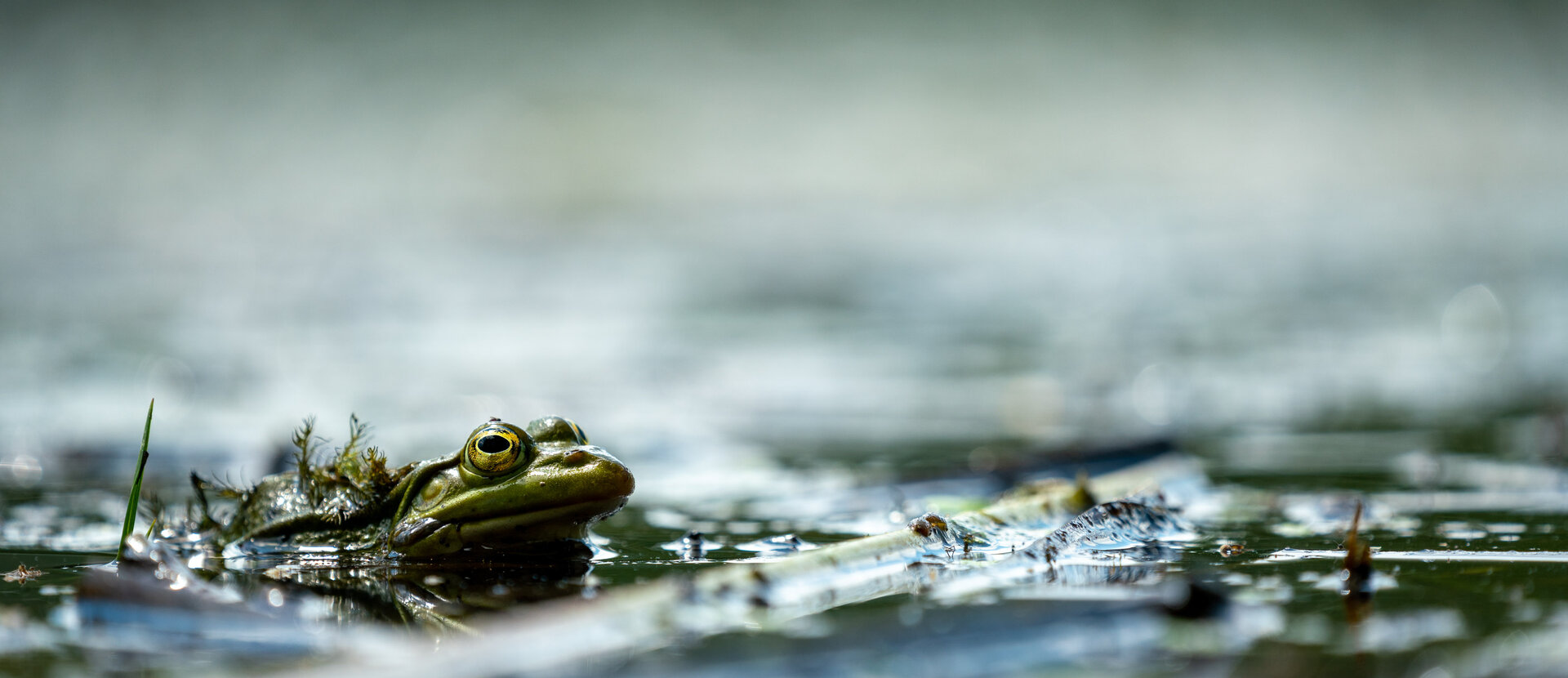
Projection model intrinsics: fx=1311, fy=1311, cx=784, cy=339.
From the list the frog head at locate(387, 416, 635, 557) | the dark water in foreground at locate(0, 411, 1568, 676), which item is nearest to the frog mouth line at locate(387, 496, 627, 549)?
the frog head at locate(387, 416, 635, 557)

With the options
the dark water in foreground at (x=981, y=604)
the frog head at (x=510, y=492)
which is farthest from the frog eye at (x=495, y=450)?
the dark water in foreground at (x=981, y=604)

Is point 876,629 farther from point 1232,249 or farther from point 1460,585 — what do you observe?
point 1232,249

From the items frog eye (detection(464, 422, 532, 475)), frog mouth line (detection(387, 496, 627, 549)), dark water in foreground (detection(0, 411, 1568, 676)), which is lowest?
dark water in foreground (detection(0, 411, 1568, 676))

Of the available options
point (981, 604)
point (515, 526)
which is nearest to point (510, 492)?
point (515, 526)

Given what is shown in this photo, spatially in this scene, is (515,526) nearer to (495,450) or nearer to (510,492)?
(510,492)

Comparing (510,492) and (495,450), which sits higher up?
(495,450)

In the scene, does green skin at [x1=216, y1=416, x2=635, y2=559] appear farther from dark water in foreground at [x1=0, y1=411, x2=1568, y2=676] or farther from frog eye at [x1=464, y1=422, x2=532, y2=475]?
dark water in foreground at [x1=0, y1=411, x2=1568, y2=676]
